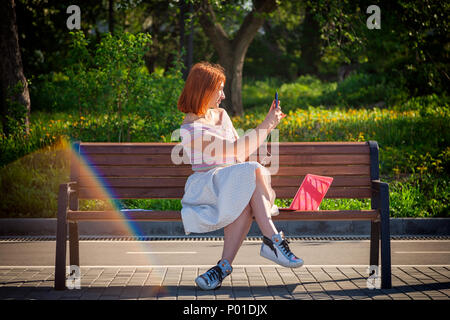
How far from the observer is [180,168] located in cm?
522

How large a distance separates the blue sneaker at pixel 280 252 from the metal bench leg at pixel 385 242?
2.54 feet

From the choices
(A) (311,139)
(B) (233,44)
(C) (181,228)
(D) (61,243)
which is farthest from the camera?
(B) (233,44)

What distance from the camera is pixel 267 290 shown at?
466 cm

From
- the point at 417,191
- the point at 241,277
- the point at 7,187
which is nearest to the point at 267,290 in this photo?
the point at 241,277

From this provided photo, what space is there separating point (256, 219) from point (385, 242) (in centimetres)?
106

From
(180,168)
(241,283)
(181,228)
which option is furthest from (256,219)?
(181,228)

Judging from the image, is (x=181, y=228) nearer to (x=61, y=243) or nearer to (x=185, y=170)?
(x=185, y=170)

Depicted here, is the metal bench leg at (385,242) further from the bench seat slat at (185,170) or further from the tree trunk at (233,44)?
the tree trunk at (233,44)

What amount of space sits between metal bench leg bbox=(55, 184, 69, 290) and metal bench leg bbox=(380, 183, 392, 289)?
2448 millimetres

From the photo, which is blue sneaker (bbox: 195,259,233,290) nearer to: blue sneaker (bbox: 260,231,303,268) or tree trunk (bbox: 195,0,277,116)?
blue sneaker (bbox: 260,231,303,268)

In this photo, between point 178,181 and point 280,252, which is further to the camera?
point 178,181

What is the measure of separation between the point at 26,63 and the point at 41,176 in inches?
558

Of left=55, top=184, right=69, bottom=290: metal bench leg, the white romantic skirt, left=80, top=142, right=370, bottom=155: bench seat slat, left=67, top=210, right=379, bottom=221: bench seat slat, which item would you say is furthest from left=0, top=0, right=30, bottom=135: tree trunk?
the white romantic skirt

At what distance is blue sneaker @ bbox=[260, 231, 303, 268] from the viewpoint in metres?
4.35
